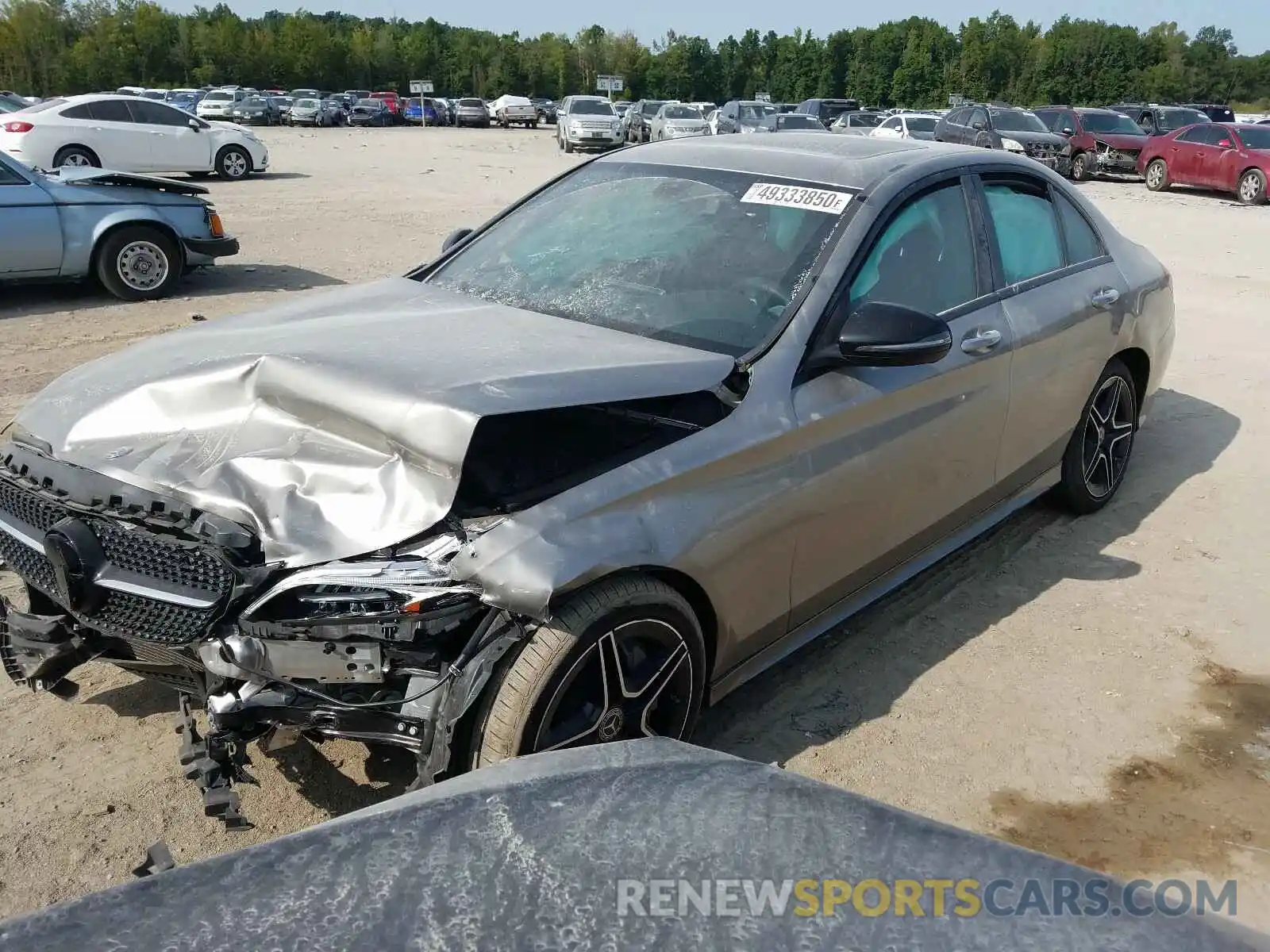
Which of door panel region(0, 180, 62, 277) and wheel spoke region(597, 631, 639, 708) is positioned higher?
door panel region(0, 180, 62, 277)

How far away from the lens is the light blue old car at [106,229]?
8.81 m

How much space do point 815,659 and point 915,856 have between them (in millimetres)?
2317

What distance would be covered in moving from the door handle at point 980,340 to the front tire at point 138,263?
25.8 feet

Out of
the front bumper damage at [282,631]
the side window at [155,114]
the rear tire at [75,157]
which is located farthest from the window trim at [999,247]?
the side window at [155,114]

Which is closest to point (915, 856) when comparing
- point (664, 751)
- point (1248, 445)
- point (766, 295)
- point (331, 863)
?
point (664, 751)

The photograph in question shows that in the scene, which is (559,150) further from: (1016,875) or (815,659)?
(1016,875)

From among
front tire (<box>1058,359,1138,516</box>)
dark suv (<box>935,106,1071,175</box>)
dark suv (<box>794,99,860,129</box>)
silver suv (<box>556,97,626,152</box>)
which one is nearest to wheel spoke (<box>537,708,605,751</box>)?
front tire (<box>1058,359,1138,516</box>)

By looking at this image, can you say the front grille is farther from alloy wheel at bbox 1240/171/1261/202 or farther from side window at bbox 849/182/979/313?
alloy wheel at bbox 1240/171/1261/202

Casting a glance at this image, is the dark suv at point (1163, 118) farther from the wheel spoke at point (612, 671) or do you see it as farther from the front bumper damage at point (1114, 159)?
the wheel spoke at point (612, 671)

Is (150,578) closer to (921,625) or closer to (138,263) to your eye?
(921,625)

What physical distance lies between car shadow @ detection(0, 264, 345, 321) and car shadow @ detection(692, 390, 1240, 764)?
7.46 meters

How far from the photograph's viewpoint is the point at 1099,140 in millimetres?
23109

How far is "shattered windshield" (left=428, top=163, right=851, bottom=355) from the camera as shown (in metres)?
3.41

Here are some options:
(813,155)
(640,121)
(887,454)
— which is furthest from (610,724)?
(640,121)
